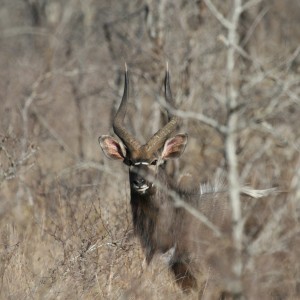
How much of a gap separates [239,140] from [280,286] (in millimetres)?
4652

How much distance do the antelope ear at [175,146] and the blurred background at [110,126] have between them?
0.52m

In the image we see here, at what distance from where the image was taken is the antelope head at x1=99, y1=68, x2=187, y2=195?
291 inches

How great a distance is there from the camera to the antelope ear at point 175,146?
7949 millimetres

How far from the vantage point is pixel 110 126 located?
12.4m

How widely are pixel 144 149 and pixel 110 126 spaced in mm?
4779

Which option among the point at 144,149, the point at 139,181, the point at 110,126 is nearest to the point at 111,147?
the point at 144,149

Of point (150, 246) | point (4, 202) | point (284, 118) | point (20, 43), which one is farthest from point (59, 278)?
point (20, 43)

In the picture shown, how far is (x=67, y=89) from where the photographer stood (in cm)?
1408

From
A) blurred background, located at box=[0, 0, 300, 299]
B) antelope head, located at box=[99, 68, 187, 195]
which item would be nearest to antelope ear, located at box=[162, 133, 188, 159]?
antelope head, located at box=[99, 68, 187, 195]

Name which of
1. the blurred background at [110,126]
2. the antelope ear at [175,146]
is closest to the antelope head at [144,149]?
the antelope ear at [175,146]

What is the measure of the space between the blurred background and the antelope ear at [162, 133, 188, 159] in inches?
20.6

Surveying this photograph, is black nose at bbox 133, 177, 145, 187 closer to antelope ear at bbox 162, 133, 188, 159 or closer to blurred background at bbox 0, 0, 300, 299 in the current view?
blurred background at bbox 0, 0, 300, 299

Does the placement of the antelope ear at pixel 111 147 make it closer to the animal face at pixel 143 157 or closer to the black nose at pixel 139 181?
the animal face at pixel 143 157

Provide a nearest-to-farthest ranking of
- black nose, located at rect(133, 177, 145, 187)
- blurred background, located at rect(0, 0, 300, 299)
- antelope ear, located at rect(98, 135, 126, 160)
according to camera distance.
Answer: blurred background, located at rect(0, 0, 300, 299) → black nose, located at rect(133, 177, 145, 187) → antelope ear, located at rect(98, 135, 126, 160)
